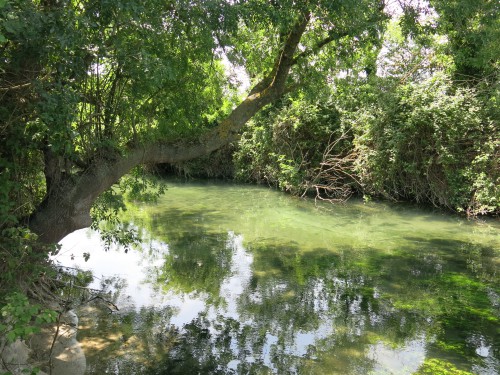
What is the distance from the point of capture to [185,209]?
1567 cm

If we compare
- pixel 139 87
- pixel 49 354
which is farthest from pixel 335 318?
pixel 139 87

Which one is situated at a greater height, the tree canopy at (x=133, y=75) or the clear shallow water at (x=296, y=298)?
the tree canopy at (x=133, y=75)

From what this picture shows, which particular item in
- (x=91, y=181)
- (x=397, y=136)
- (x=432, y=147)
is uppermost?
(x=397, y=136)

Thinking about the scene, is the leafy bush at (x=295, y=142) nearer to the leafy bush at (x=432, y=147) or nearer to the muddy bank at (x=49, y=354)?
the leafy bush at (x=432, y=147)

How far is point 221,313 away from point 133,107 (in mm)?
3193

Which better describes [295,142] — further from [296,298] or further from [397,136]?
[296,298]

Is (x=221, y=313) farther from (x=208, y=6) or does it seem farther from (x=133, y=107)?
(x=208, y=6)

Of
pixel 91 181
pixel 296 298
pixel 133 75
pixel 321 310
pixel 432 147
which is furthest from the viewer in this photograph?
pixel 432 147

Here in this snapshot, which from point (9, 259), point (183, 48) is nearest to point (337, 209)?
point (183, 48)

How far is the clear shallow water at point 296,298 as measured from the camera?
5527mm

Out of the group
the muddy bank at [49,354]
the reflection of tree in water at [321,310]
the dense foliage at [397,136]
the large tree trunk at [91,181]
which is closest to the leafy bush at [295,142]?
the dense foliage at [397,136]

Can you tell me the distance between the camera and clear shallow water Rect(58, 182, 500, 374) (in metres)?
5.53

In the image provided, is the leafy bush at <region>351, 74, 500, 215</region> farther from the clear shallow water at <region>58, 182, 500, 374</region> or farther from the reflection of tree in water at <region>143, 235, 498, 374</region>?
the reflection of tree in water at <region>143, 235, 498, 374</region>

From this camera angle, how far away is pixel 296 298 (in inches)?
295
